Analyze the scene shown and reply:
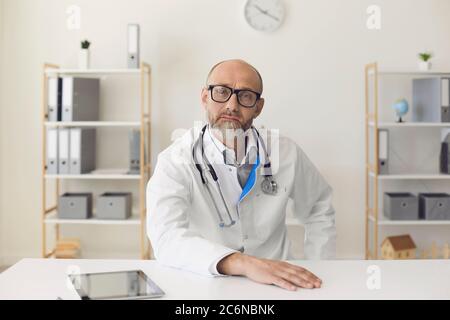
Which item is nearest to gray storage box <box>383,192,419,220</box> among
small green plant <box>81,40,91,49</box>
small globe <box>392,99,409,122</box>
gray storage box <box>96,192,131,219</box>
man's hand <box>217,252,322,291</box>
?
small globe <box>392,99,409,122</box>

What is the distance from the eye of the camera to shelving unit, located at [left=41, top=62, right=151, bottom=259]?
3734 mm

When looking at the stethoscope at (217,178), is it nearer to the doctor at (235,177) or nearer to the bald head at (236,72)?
the doctor at (235,177)

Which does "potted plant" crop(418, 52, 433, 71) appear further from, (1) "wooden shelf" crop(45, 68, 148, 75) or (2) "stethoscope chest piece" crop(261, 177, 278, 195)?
(2) "stethoscope chest piece" crop(261, 177, 278, 195)

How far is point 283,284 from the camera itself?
1.27 metres

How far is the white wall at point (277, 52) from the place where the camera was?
4.02 m

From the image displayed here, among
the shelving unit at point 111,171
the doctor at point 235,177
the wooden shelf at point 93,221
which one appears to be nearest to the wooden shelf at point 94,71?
the shelving unit at point 111,171

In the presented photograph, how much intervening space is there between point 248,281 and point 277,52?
2.92 meters

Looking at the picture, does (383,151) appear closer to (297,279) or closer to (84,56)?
(84,56)

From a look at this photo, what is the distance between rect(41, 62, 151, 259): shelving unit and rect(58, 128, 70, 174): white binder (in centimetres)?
5

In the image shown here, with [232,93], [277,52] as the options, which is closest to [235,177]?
[232,93]

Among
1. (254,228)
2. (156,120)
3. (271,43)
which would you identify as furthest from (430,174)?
(254,228)

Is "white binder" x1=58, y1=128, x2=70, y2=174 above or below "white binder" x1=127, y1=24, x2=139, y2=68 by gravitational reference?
below

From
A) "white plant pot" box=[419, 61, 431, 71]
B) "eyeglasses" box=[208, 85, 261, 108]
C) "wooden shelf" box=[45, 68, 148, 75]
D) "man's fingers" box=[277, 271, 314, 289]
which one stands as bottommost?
"man's fingers" box=[277, 271, 314, 289]
